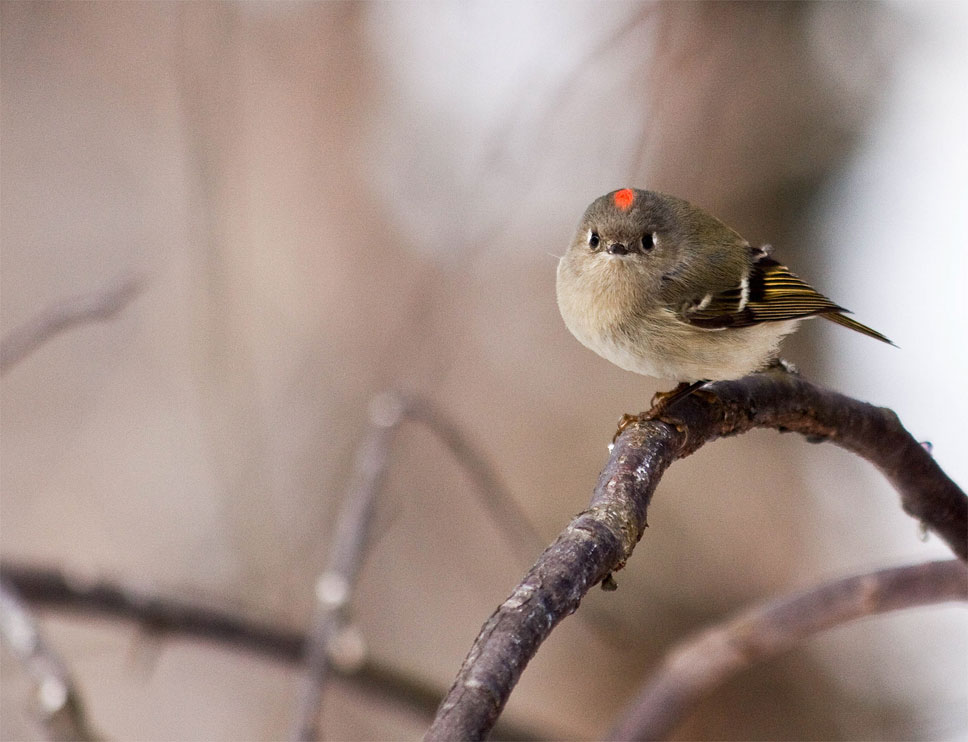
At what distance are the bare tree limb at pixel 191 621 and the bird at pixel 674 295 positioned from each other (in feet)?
2.51

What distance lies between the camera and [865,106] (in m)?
2.82

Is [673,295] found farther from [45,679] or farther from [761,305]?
[45,679]

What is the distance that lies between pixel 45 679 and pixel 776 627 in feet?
3.50

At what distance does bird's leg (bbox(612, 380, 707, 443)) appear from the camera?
120 centimetres

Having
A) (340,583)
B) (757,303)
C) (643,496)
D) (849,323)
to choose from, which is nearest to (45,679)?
(340,583)

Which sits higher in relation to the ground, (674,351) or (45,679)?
(674,351)

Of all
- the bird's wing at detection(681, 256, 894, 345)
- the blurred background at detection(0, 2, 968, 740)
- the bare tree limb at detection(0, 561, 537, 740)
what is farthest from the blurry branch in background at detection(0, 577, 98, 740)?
the blurred background at detection(0, 2, 968, 740)

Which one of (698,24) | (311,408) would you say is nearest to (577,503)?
(311,408)

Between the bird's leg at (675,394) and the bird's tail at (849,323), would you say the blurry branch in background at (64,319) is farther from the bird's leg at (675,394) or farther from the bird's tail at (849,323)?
the bird's tail at (849,323)

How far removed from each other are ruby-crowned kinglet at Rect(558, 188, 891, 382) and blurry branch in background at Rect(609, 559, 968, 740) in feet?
1.29

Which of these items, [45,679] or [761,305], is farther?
[761,305]

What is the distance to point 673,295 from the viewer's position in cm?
165

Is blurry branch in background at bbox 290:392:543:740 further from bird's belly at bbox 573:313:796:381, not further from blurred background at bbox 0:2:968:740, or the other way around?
blurred background at bbox 0:2:968:740

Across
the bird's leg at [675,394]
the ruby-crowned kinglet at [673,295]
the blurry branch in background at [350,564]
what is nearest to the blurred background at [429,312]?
the ruby-crowned kinglet at [673,295]
